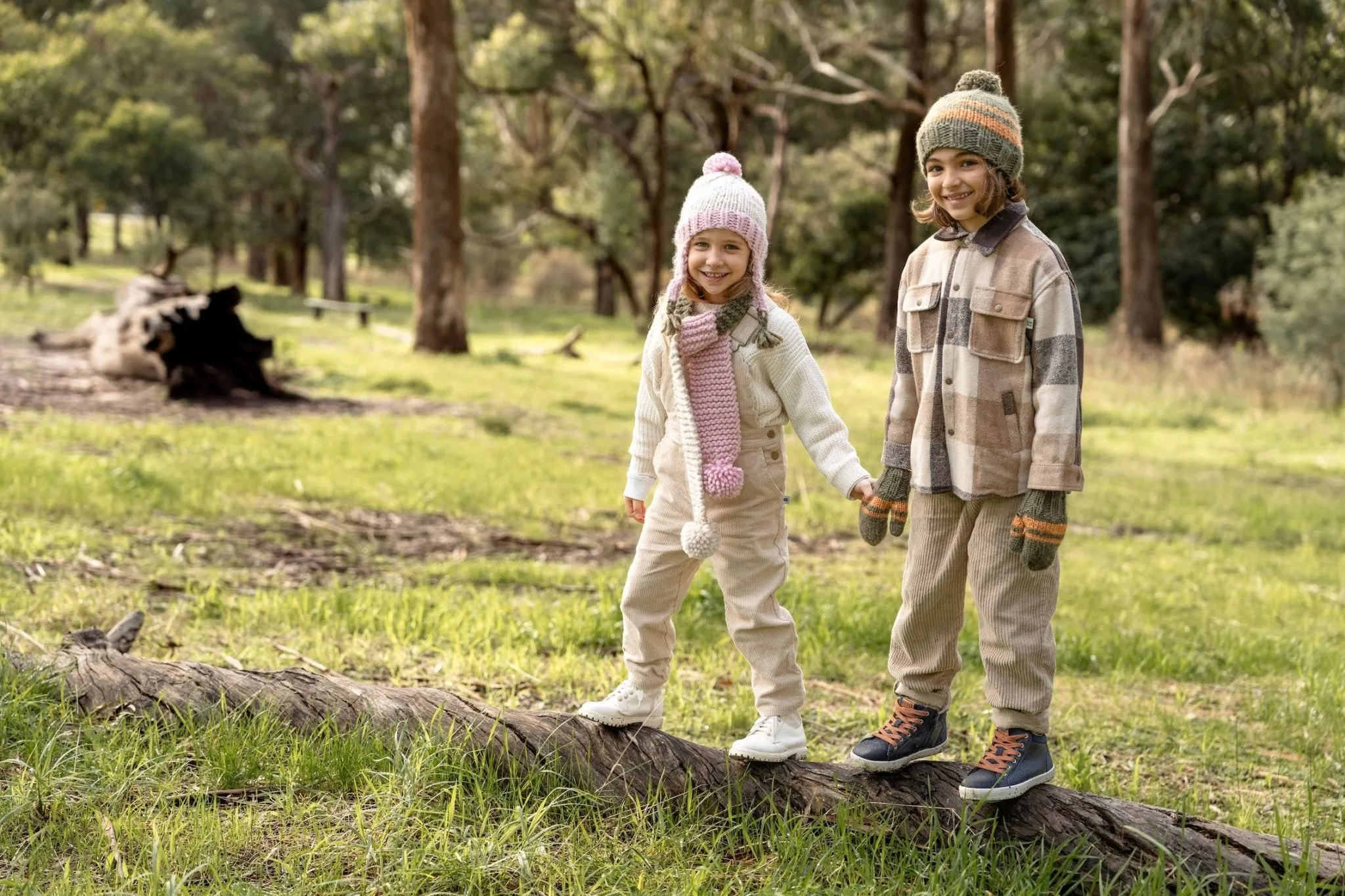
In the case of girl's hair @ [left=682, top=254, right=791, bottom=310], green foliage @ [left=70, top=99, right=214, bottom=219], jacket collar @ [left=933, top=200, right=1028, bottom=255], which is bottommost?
girl's hair @ [left=682, top=254, right=791, bottom=310]

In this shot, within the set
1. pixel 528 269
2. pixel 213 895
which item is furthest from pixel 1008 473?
pixel 528 269

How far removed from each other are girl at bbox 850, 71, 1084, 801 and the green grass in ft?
1.45

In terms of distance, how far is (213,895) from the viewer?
115 inches

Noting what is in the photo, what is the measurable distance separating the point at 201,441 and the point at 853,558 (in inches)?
225

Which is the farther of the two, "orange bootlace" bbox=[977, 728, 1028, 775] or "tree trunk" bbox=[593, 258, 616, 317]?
"tree trunk" bbox=[593, 258, 616, 317]

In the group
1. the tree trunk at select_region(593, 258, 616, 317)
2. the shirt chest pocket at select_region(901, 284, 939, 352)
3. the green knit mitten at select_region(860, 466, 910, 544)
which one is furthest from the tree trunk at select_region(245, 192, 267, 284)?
the green knit mitten at select_region(860, 466, 910, 544)

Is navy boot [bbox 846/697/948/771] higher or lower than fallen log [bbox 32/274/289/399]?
lower

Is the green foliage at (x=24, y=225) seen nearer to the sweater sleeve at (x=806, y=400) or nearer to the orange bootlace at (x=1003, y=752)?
the sweater sleeve at (x=806, y=400)

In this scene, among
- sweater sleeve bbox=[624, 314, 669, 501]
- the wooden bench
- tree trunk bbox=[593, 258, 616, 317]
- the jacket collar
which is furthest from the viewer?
tree trunk bbox=[593, 258, 616, 317]

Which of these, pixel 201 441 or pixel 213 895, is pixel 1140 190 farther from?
pixel 213 895

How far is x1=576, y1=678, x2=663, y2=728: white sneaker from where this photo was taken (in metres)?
3.85

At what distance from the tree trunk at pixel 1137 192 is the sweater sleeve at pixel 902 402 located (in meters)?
19.5

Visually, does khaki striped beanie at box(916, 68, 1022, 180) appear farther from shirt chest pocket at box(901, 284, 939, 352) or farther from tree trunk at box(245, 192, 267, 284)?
tree trunk at box(245, 192, 267, 284)

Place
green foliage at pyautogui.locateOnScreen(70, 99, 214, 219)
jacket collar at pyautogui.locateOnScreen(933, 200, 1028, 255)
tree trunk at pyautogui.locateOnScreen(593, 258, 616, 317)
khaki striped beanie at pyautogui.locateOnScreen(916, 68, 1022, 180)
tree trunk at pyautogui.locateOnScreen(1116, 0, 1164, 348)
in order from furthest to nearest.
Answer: tree trunk at pyautogui.locateOnScreen(593, 258, 616, 317), green foliage at pyautogui.locateOnScreen(70, 99, 214, 219), tree trunk at pyautogui.locateOnScreen(1116, 0, 1164, 348), jacket collar at pyautogui.locateOnScreen(933, 200, 1028, 255), khaki striped beanie at pyautogui.locateOnScreen(916, 68, 1022, 180)
